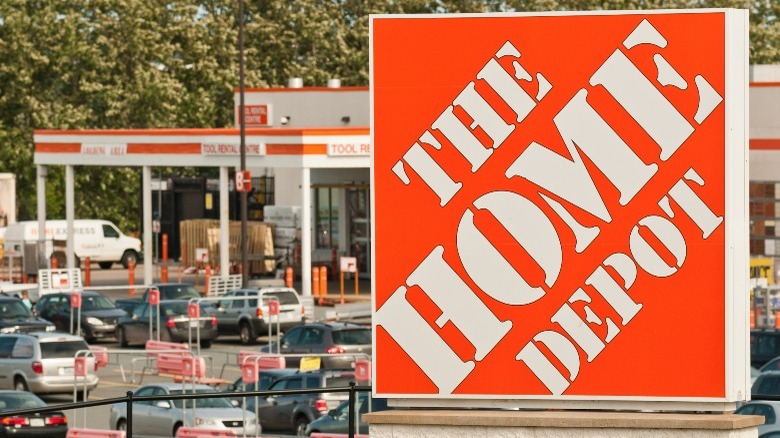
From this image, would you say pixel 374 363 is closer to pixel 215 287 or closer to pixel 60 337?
pixel 60 337

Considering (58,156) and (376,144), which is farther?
(58,156)

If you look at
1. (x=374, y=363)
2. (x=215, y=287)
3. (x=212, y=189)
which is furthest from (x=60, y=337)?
(x=212, y=189)

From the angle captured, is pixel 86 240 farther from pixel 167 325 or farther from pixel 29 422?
pixel 29 422

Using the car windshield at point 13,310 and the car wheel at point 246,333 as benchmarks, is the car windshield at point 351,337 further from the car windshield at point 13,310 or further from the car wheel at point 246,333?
the car windshield at point 13,310

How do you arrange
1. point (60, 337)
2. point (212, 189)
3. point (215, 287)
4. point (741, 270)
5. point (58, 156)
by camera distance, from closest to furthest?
point (741, 270), point (60, 337), point (215, 287), point (58, 156), point (212, 189)

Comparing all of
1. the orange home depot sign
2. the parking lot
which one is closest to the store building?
the parking lot

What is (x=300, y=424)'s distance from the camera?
1091 inches

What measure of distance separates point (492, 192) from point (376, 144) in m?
0.78

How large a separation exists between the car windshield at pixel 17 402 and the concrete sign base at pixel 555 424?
18.1 metres

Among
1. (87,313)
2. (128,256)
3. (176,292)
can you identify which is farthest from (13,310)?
(128,256)

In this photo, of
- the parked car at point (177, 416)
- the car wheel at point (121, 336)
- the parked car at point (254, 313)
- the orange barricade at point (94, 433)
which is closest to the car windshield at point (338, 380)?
the parked car at point (177, 416)

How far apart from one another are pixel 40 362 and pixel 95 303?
1092 cm

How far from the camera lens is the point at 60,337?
34312 millimetres

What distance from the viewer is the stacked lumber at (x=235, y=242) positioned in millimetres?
60000
